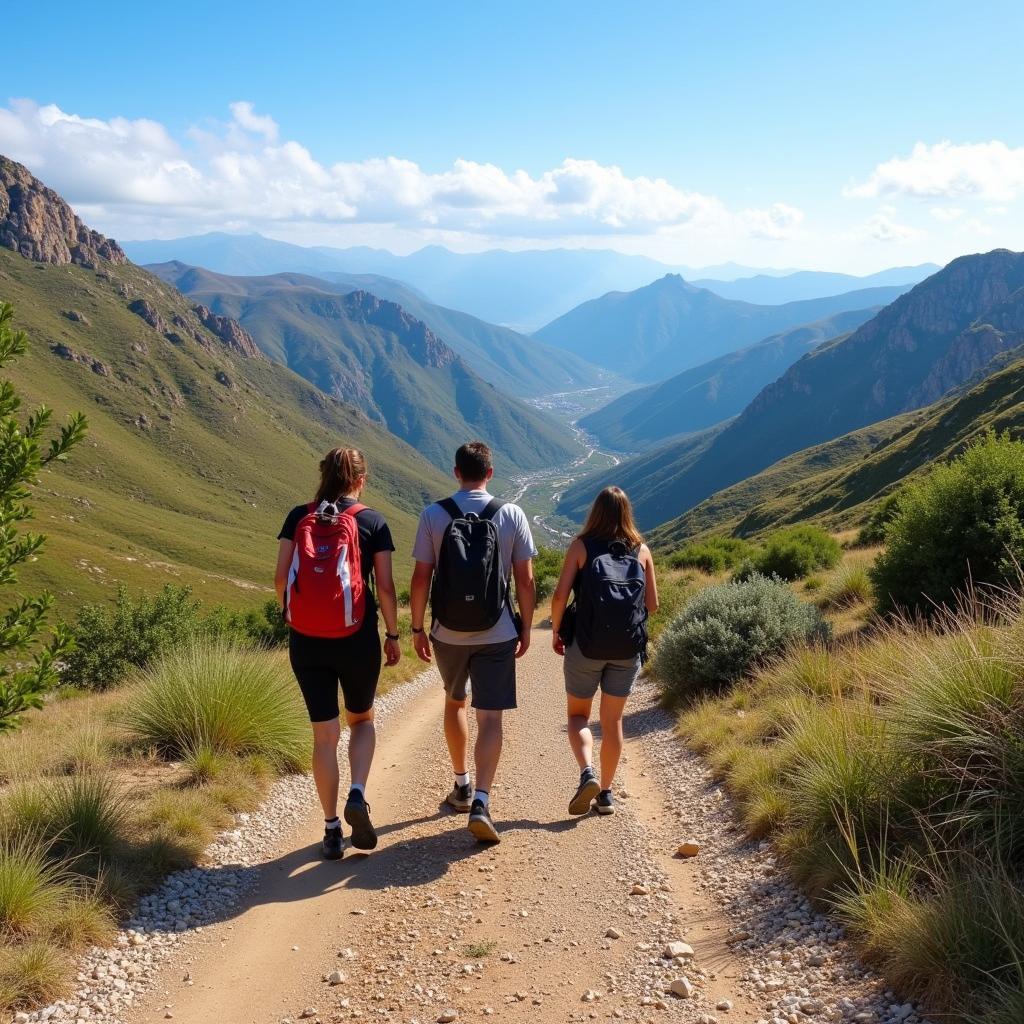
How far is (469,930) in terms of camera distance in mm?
4613

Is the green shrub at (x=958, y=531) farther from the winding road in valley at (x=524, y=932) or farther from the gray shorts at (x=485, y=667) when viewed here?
the gray shorts at (x=485, y=667)

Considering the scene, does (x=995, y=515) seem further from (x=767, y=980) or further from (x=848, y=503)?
(x=848, y=503)

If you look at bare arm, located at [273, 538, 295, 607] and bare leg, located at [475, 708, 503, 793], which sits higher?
bare arm, located at [273, 538, 295, 607]

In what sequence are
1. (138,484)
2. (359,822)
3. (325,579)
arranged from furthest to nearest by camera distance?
(138,484)
(359,822)
(325,579)

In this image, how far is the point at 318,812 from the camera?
21.6 feet

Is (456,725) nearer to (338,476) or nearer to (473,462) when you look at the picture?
(473,462)

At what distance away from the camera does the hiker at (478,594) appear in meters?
5.49

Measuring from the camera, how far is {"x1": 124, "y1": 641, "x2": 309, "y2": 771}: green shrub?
23.4 ft

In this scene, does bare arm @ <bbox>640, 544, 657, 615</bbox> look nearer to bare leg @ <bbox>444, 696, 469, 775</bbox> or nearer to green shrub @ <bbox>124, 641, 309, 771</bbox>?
bare leg @ <bbox>444, 696, 469, 775</bbox>

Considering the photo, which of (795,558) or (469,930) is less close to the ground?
(469,930)

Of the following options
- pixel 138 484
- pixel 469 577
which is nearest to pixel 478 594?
pixel 469 577

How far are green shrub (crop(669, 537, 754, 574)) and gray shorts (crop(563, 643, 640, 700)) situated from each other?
785 inches

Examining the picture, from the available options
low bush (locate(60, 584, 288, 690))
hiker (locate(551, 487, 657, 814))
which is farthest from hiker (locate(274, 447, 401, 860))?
low bush (locate(60, 584, 288, 690))

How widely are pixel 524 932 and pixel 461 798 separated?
2077 millimetres
